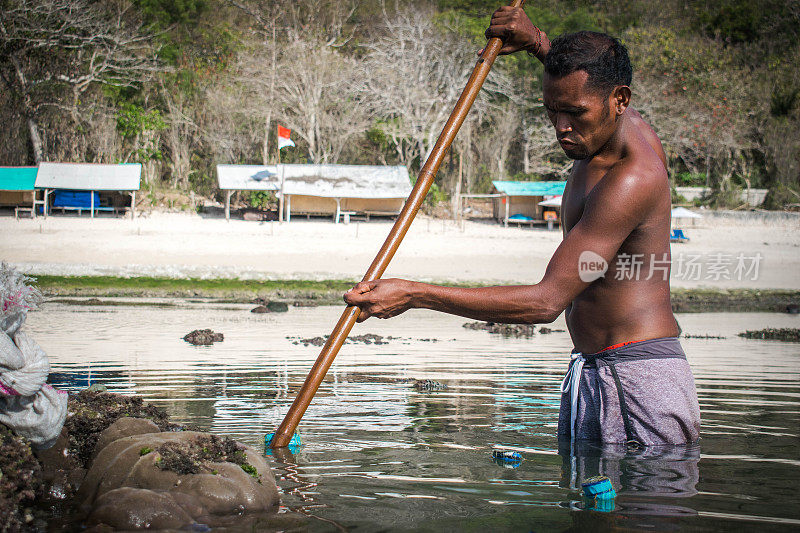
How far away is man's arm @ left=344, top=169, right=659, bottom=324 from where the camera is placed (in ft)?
10.2

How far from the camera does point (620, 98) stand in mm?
3229

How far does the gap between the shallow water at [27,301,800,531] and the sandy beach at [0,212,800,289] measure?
816cm

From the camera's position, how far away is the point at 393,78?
35469 millimetres

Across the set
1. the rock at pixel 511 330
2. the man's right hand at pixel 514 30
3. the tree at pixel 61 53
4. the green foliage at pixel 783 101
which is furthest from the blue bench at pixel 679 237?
the man's right hand at pixel 514 30

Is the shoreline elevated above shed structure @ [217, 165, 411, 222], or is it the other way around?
shed structure @ [217, 165, 411, 222]

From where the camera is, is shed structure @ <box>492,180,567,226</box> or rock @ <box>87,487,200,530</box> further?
shed structure @ <box>492,180,567,226</box>

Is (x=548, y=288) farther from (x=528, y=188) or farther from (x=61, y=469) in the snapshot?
(x=528, y=188)

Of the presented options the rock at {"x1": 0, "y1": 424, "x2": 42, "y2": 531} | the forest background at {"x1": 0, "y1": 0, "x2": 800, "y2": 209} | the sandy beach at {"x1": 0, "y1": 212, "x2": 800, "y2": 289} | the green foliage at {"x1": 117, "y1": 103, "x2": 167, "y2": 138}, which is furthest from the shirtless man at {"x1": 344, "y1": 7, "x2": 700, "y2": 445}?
the green foliage at {"x1": 117, "y1": 103, "x2": 167, "y2": 138}

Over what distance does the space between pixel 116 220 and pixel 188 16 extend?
15.4 m

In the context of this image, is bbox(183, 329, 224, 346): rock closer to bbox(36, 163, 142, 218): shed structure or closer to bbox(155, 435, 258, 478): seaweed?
bbox(155, 435, 258, 478): seaweed

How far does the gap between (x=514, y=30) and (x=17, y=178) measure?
28661 mm

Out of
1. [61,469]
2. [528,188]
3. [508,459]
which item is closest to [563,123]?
[508,459]

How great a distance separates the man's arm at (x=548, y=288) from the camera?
3.10 metres

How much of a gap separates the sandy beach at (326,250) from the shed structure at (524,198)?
2.65 metres
